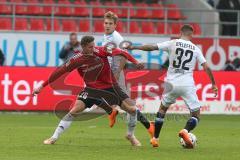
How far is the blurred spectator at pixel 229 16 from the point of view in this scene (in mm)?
29734

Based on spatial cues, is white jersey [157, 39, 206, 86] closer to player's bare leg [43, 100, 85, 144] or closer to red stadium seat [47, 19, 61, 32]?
player's bare leg [43, 100, 85, 144]

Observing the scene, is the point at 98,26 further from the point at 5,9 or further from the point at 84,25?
the point at 5,9

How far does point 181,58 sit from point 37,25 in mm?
14373

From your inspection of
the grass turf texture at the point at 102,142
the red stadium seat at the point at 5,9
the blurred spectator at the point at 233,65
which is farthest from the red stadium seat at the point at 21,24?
the blurred spectator at the point at 233,65

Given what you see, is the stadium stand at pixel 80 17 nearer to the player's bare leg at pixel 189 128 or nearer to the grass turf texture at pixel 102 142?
the grass turf texture at pixel 102 142

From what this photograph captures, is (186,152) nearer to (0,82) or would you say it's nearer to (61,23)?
(0,82)

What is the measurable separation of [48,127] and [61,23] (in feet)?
32.4

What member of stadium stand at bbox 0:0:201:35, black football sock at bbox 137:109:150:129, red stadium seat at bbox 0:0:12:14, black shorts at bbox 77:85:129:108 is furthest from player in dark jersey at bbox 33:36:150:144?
red stadium seat at bbox 0:0:12:14

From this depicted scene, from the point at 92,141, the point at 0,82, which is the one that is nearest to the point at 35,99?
the point at 0,82

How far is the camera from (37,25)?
2803cm

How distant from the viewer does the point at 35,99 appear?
2378 centimetres

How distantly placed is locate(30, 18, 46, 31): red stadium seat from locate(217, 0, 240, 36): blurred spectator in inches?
271

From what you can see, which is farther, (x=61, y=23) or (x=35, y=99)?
(x=61, y=23)

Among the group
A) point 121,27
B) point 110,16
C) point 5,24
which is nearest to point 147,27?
point 121,27
